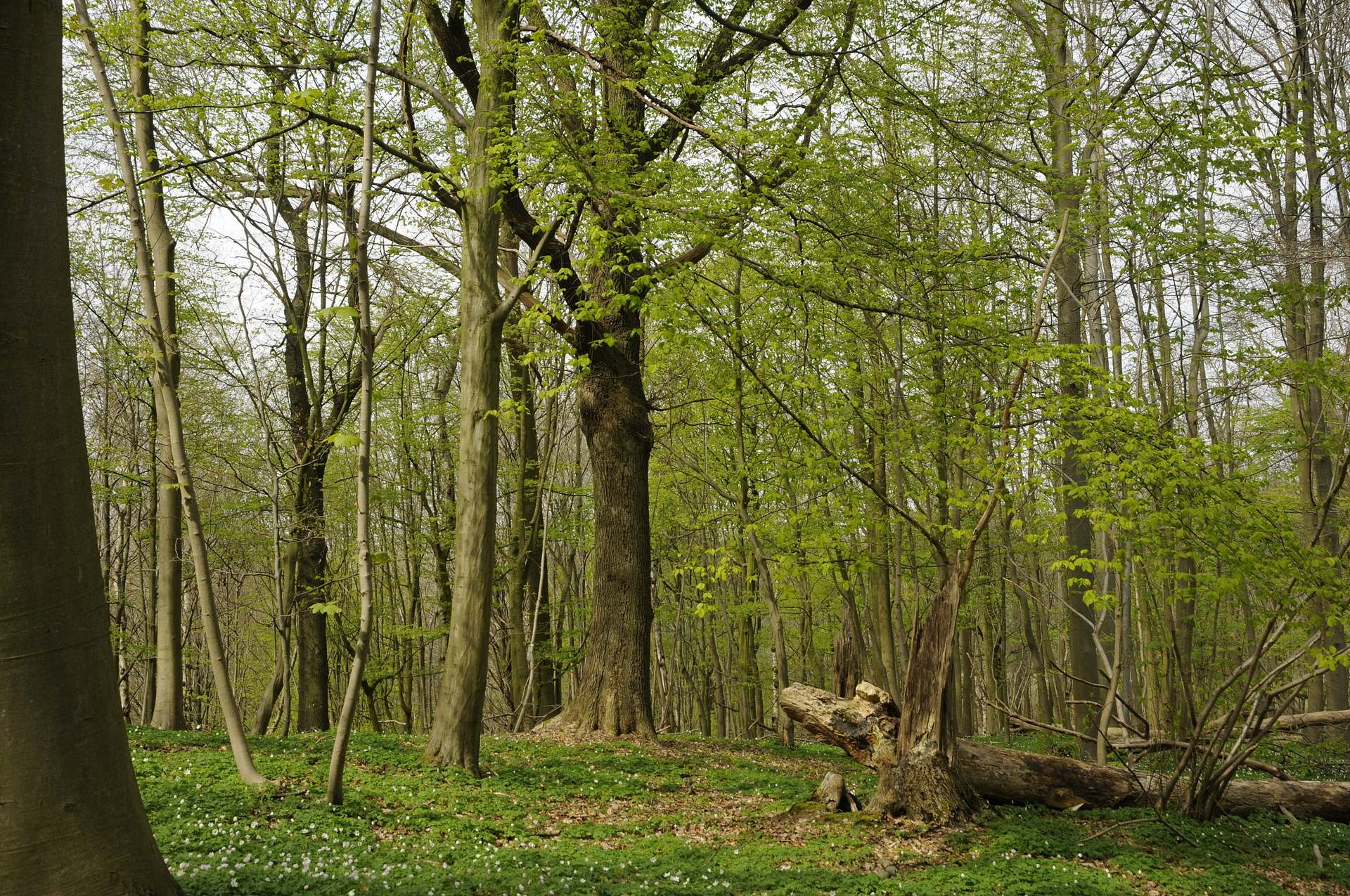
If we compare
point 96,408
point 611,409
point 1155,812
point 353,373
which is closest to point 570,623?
point 353,373

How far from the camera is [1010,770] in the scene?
25.3 ft

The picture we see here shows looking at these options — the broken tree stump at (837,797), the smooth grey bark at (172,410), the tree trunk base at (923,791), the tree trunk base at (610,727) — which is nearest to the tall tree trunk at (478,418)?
the smooth grey bark at (172,410)

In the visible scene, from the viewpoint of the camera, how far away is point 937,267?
359 inches

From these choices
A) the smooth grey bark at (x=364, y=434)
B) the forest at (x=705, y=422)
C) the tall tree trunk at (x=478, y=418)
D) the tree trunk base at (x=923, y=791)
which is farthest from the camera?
the tall tree trunk at (x=478, y=418)

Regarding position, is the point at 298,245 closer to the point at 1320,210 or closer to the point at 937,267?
the point at 937,267

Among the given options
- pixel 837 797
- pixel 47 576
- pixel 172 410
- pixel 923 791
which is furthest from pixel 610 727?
pixel 47 576

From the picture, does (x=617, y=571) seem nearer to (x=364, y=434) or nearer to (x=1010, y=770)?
(x=1010, y=770)

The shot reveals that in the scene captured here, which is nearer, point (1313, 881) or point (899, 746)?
point (1313, 881)

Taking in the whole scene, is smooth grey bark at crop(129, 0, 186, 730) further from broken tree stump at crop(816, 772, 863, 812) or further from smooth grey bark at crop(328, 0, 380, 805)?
broken tree stump at crop(816, 772, 863, 812)

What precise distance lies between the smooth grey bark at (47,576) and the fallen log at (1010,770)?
5848 mm

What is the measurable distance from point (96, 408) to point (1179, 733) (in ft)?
66.2

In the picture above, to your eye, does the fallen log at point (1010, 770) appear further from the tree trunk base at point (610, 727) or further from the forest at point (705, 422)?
the tree trunk base at point (610, 727)

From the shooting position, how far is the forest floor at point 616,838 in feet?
16.4

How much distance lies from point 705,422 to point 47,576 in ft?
39.2
